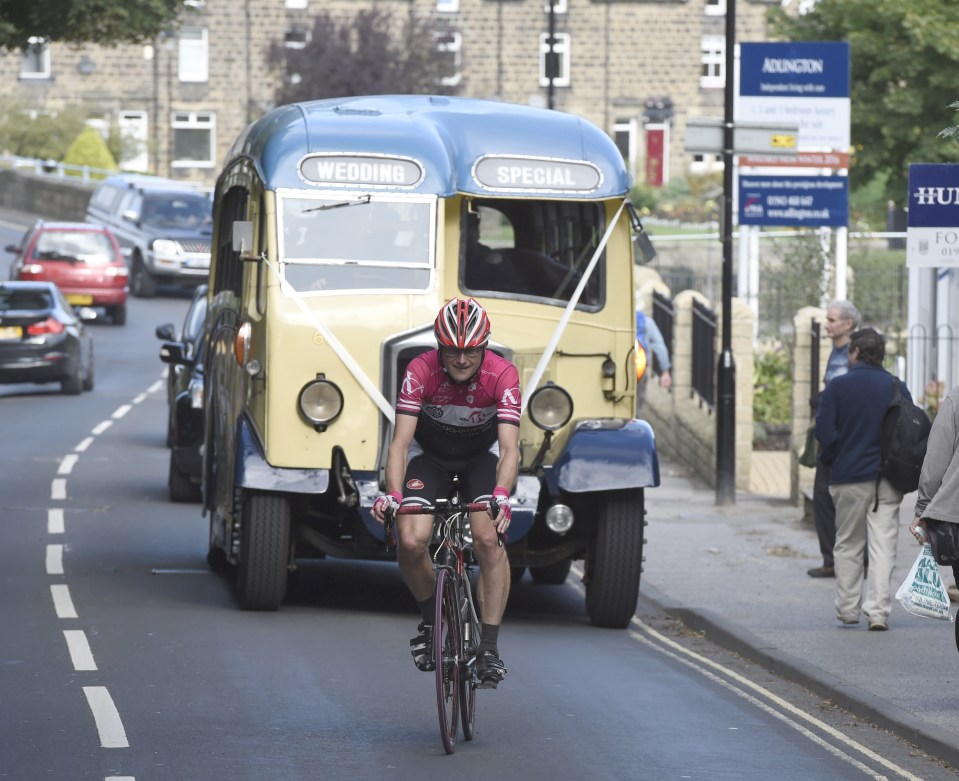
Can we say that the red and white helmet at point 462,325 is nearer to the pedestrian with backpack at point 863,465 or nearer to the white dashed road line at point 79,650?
the white dashed road line at point 79,650

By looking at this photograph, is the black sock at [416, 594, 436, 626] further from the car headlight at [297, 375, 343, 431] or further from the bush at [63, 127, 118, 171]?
the bush at [63, 127, 118, 171]

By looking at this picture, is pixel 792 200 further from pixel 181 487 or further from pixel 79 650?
pixel 79 650

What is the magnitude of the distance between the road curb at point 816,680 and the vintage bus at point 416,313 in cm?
60

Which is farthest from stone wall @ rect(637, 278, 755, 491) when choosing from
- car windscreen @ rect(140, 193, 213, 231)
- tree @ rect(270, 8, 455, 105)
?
tree @ rect(270, 8, 455, 105)

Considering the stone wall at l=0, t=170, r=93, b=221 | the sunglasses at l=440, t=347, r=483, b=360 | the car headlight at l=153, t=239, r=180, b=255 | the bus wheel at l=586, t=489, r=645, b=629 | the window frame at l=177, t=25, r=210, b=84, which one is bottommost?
the bus wheel at l=586, t=489, r=645, b=629

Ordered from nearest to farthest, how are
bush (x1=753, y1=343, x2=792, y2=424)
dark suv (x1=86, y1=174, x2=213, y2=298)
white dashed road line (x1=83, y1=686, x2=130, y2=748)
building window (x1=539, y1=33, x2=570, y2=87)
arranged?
white dashed road line (x1=83, y1=686, x2=130, y2=748)
bush (x1=753, y1=343, x2=792, y2=424)
dark suv (x1=86, y1=174, x2=213, y2=298)
building window (x1=539, y1=33, x2=570, y2=87)

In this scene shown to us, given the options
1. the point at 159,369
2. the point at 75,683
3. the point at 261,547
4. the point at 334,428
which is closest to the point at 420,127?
the point at 334,428

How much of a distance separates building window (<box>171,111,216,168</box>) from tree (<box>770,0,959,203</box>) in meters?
40.8

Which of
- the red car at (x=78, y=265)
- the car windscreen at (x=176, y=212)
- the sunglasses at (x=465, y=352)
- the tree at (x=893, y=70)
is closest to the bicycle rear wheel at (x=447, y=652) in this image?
the sunglasses at (x=465, y=352)

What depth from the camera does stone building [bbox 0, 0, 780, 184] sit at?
73438 mm

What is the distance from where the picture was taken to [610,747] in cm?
917

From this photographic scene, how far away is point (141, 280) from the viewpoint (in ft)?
149

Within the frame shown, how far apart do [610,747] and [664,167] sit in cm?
6582

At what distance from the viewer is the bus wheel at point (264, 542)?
12.8 m
